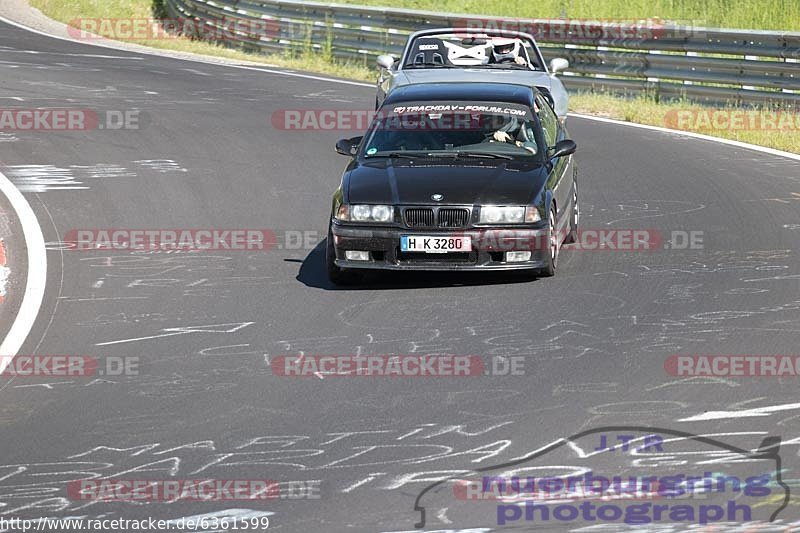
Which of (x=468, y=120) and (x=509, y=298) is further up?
(x=468, y=120)

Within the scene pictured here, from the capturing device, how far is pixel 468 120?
12.7 meters

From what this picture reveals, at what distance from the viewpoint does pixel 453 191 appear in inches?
448

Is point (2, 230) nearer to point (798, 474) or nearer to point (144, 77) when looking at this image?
point (798, 474)

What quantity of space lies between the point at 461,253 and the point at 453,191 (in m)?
0.52

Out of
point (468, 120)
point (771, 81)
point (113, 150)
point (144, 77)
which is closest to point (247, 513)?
point (468, 120)

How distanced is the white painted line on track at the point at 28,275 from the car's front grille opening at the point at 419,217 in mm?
2921

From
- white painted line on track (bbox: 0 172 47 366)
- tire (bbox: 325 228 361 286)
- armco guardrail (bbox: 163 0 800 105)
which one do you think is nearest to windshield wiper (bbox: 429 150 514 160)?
tire (bbox: 325 228 361 286)

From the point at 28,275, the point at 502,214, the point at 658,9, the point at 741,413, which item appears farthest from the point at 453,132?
the point at 658,9

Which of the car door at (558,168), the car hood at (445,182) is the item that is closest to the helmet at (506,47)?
the car door at (558,168)

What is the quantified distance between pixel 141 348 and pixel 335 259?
2191 mm

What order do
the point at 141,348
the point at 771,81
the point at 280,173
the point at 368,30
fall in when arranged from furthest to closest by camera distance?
the point at 368,30 < the point at 771,81 < the point at 280,173 < the point at 141,348

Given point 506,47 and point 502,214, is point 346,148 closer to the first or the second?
point 502,214

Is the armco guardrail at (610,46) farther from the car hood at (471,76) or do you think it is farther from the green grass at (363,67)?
the car hood at (471,76)

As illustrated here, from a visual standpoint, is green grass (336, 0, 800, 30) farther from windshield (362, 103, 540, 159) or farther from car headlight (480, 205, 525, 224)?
car headlight (480, 205, 525, 224)
